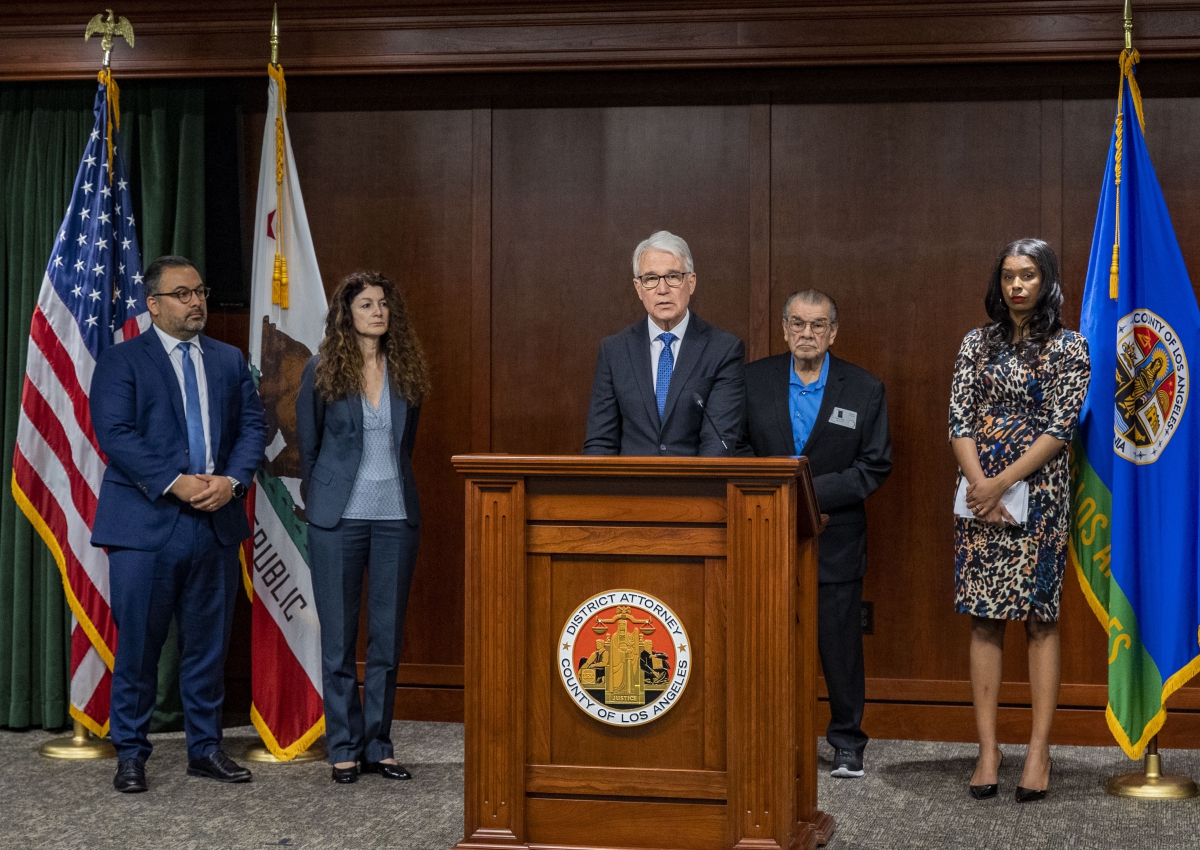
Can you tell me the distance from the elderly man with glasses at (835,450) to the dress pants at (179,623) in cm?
192

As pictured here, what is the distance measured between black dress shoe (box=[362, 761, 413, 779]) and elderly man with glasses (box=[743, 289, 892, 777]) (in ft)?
4.78

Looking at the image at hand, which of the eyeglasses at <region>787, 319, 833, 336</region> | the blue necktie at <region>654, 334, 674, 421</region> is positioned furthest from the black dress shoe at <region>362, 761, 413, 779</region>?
the eyeglasses at <region>787, 319, 833, 336</region>

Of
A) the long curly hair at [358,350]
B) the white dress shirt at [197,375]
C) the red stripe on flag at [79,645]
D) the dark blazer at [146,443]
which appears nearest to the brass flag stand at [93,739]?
the red stripe on flag at [79,645]

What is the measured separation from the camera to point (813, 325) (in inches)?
178

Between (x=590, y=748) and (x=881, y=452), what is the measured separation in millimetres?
2050

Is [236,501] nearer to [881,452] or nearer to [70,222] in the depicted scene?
[70,222]

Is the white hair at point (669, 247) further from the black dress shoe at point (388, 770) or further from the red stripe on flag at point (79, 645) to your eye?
the red stripe on flag at point (79, 645)

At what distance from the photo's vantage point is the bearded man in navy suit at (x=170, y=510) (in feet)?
14.1

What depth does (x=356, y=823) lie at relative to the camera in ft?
12.4

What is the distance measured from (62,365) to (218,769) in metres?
1.59

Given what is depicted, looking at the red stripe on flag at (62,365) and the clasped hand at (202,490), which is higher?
the red stripe on flag at (62,365)

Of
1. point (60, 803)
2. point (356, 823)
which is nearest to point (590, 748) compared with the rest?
point (356, 823)

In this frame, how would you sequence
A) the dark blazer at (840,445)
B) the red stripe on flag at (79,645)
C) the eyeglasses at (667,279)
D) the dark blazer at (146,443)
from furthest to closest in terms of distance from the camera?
the red stripe on flag at (79,645) < the dark blazer at (840,445) < the dark blazer at (146,443) < the eyeglasses at (667,279)

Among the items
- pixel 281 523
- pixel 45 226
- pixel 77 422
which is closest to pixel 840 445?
pixel 281 523
